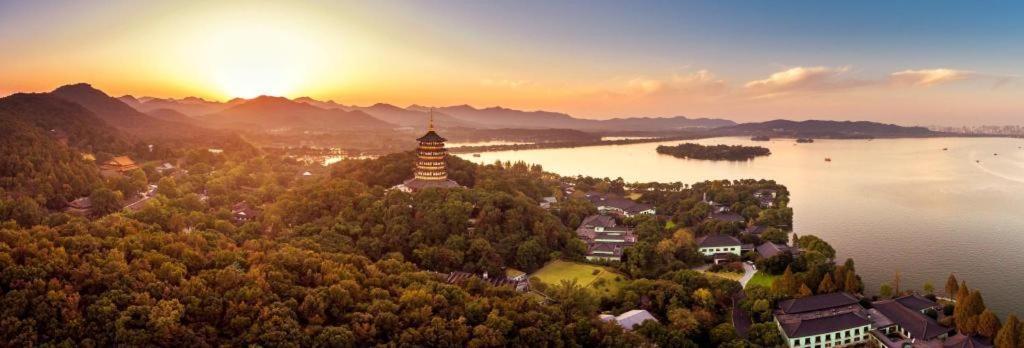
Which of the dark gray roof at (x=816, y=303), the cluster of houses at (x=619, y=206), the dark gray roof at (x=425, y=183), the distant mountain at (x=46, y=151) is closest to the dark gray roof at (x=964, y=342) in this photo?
the dark gray roof at (x=816, y=303)

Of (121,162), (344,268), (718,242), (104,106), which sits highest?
(104,106)

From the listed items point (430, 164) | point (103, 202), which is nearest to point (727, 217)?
point (430, 164)

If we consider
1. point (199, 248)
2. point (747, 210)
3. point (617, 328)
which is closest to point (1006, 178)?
point (747, 210)

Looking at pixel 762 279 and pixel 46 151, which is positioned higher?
pixel 46 151

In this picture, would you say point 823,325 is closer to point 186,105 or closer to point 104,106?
point 104,106

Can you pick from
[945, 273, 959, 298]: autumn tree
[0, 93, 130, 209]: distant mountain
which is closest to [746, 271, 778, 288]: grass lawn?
[945, 273, 959, 298]: autumn tree

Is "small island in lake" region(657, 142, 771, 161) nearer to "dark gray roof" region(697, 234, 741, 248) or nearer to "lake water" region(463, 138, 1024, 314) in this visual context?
"lake water" region(463, 138, 1024, 314)

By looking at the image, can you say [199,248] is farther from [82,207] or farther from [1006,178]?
[1006,178]
